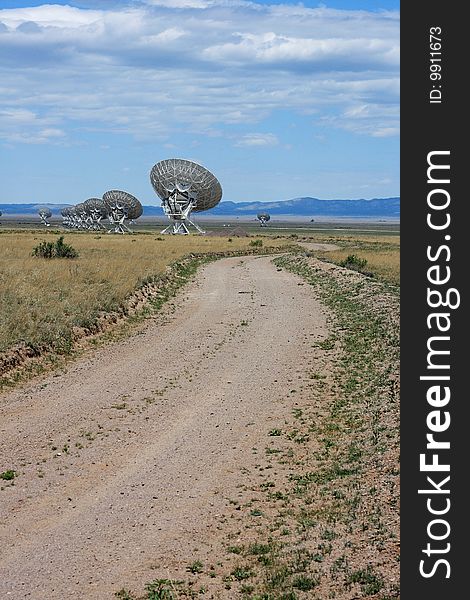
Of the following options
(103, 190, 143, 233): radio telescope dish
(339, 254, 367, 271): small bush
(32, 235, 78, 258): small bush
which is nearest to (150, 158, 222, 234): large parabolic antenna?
(103, 190, 143, 233): radio telescope dish

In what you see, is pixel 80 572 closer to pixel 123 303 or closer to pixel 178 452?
pixel 178 452

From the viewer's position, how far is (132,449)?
12328mm

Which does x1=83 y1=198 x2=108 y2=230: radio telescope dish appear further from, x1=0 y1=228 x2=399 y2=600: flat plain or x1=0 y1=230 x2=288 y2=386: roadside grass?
x1=0 y1=228 x2=399 y2=600: flat plain

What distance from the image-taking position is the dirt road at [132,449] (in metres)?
8.55

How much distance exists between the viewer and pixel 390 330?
72.4 ft

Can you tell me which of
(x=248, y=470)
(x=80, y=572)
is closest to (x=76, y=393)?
(x=248, y=470)

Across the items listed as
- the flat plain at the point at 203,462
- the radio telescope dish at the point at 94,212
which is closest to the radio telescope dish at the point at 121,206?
the radio telescope dish at the point at 94,212

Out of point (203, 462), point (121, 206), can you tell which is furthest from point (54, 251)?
point (121, 206)

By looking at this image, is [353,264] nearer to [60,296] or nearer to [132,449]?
[60,296]

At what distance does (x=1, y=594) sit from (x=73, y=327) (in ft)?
43.0

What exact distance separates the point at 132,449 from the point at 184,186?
85.7 meters

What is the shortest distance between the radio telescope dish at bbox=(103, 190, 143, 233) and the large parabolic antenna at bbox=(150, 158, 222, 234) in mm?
21904

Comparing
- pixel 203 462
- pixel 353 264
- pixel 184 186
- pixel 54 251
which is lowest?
pixel 203 462

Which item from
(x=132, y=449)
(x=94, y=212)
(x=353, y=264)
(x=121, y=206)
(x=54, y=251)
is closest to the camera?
(x=132, y=449)
